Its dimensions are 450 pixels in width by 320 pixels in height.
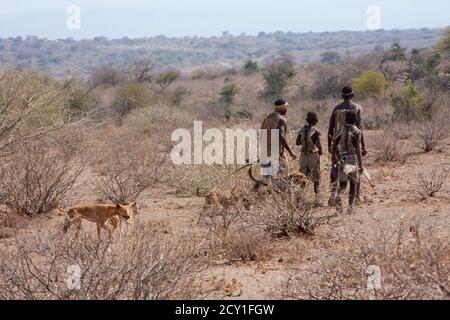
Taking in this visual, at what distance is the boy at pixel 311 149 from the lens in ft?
26.3

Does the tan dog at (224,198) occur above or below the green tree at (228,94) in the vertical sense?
above

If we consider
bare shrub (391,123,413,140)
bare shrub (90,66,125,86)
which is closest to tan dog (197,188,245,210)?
bare shrub (391,123,413,140)

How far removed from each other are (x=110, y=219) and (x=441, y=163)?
7501mm

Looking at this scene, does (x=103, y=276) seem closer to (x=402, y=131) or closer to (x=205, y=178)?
(x=205, y=178)

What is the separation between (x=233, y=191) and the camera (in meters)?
8.07

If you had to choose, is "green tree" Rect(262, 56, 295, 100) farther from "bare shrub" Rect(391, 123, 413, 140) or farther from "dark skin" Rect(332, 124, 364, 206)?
"dark skin" Rect(332, 124, 364, 206)

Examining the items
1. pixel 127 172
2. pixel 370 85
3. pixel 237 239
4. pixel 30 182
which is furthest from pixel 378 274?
pixel 370 85

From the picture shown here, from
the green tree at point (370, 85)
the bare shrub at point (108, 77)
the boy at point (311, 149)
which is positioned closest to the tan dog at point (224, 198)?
the boy at point (311, 149)

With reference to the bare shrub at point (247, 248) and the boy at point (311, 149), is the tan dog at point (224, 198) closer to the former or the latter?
the boy at point (311, 149)

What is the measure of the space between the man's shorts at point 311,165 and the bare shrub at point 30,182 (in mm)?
3154

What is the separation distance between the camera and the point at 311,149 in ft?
26.4

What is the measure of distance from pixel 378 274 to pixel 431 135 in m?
9.88

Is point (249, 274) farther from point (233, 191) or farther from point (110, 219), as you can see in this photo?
point (233, 191)

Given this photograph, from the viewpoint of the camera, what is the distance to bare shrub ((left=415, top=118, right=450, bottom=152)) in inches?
535
